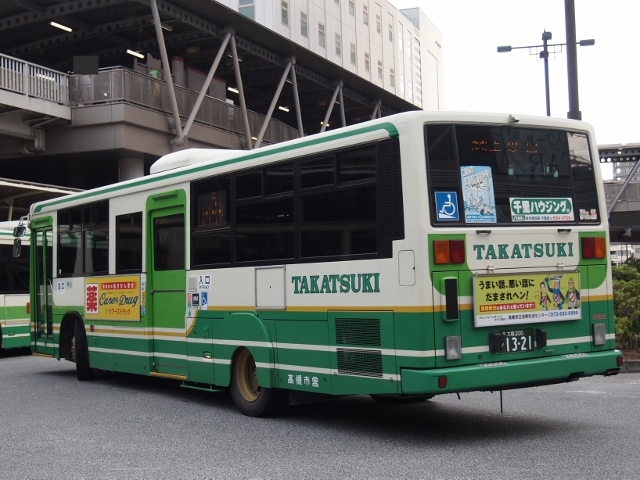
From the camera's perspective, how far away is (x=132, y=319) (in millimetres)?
12516

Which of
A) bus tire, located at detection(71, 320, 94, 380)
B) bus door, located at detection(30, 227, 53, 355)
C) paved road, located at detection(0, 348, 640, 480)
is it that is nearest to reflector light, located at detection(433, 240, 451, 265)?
paved road, located at detection(0, 348, 640, 480)

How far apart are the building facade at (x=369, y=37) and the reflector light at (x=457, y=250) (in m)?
29.6

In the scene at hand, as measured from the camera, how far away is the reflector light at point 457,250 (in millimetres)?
7992

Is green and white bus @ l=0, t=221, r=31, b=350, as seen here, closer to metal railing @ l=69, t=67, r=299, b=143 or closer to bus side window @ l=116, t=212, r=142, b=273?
bus side window @ l=116, t=212, r=142, b=273

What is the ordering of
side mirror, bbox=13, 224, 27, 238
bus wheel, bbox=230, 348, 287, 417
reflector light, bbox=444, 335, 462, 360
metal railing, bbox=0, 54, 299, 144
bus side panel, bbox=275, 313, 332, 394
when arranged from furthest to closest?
metal railing, bbox=0, 54, 299, 144
side mirror, bbox=13, 224, 27, 238
bus wheel, bbox=230, 348, 287, 417
bus side panel, bbox=275, 313, 332, 394
reflector light, bbox=444, 335, 462, 360

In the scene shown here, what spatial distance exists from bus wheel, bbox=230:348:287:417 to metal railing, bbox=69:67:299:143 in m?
22.6

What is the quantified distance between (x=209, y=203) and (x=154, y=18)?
23885 mm

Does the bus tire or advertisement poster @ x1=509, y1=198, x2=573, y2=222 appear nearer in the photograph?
advertisement poster @ x1=509, y1=198, x2=573, y2=222

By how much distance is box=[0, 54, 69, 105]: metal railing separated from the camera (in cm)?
2898

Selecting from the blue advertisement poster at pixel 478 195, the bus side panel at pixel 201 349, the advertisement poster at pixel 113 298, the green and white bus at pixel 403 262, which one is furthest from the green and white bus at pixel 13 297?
the blue advertisement poster at pixel 478 195

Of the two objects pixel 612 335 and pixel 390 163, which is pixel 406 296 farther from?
pixel 612 335

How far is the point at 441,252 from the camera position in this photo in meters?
7.94

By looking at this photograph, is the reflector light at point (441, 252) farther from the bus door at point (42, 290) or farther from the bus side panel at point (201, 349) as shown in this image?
the bus door at point (42, 290)

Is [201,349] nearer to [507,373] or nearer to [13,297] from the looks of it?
[507,373]
